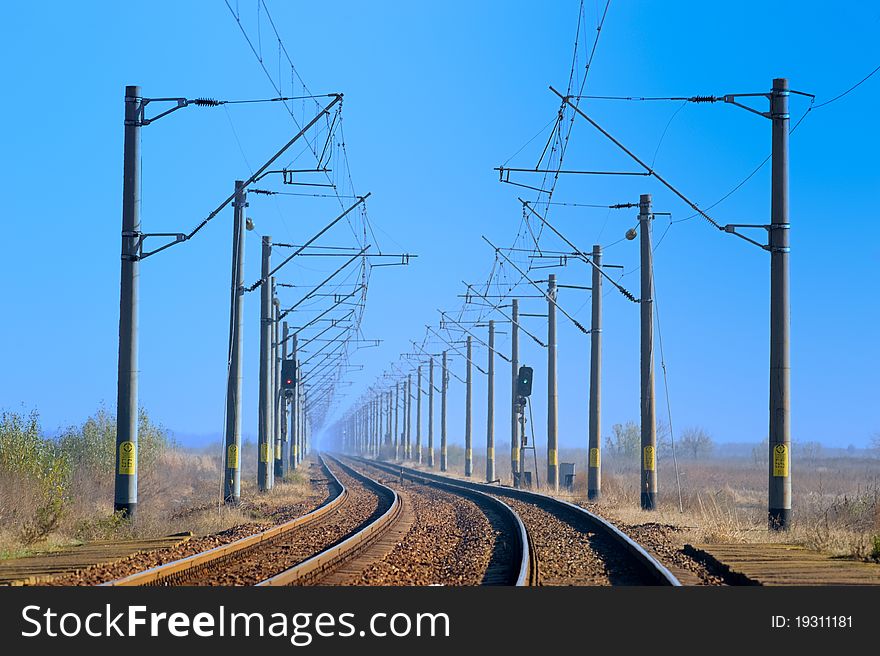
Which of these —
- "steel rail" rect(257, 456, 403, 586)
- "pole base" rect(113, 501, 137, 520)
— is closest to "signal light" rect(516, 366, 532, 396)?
"steel rail" rect(257, 456, 403, 586)

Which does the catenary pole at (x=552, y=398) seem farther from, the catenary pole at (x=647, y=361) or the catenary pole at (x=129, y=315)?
the catenary pole at (x=129, y=315)

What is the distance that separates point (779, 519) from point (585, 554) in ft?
17.1

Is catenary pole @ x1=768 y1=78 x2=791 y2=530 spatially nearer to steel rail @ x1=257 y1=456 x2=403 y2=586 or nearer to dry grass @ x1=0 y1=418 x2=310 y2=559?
steel rail @ x1=257 y1=456 x2=403 y2=586

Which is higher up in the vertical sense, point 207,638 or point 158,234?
point 158,234

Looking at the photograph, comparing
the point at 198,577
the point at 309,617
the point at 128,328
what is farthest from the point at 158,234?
the point at 309,617

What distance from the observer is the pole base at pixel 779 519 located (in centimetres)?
2111

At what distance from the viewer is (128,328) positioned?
851 inches

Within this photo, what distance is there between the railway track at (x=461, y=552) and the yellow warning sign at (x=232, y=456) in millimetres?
4595

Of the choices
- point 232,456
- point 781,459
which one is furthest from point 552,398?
point 781,459

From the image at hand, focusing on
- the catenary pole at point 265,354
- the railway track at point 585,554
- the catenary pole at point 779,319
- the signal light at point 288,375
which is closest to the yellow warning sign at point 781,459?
the catenary pole at point 779,319

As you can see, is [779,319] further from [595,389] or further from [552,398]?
[552,398]

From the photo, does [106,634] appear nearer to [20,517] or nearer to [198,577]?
[198,577]

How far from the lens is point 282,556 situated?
17656mm

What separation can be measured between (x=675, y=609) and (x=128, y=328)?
45.4 feet
